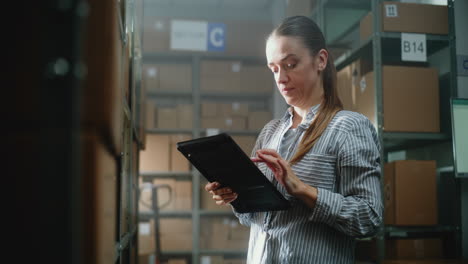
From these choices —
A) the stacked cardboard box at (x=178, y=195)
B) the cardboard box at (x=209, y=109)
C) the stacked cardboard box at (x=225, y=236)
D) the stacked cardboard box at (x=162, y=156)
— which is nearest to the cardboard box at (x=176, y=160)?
the stacked cardboard box at (x=162, y=156)

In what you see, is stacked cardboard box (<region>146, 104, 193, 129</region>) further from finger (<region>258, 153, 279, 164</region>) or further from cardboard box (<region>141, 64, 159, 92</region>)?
finger (<region>258, 153, 279, 164</region>)

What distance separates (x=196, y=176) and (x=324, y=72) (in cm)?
367

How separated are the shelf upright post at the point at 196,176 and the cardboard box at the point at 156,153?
30 cm

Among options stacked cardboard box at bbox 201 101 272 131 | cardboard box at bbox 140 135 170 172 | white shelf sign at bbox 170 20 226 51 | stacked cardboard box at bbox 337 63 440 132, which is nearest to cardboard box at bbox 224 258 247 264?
cardboard box at bbox 140 135 170 172

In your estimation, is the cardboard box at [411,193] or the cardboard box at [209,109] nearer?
the cardboard box at [411,193]

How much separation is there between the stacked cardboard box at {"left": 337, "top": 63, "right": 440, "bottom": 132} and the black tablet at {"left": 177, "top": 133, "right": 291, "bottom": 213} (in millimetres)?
1308

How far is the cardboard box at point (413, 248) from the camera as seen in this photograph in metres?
2.10

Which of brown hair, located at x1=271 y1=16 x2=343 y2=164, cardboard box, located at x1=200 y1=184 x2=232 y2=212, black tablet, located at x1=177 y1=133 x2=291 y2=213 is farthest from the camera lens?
cardboard box, located at x1=200 y1=184 x2=232 y2=212

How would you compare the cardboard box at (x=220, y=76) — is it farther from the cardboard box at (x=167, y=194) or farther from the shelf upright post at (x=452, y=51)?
the shelf upright post at (x=452, y=51)

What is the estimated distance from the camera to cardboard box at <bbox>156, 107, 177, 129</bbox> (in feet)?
15.7

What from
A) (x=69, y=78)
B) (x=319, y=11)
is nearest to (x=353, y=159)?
(x=69, y=78)

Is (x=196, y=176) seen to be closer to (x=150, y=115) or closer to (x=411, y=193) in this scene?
(x=150, y=115)

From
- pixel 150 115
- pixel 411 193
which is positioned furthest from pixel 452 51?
pixel 150 115

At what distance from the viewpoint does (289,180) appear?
947 millimetres
